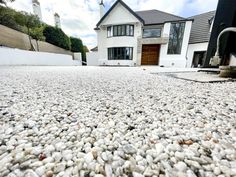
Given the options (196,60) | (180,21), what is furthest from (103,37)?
(196,60)

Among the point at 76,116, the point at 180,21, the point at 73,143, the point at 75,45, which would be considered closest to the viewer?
the point at 73,143

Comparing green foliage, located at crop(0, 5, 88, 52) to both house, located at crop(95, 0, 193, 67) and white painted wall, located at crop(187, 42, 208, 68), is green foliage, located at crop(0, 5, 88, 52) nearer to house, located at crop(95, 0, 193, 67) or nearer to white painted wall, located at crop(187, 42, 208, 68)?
house, located at crop(95, 0, 193, 67)

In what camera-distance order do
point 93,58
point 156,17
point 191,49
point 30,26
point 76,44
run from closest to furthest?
point 30,26 → point 191,49 → point 156,17 → point 93,58 → point 76,44

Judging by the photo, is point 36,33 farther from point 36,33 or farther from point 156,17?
point 156,17

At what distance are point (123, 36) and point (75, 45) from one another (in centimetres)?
856

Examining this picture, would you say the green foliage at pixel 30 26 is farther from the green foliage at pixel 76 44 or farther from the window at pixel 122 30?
the window at pixel 122 30

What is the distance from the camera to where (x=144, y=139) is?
0.69 metres

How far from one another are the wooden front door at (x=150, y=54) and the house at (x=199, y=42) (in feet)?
8.81

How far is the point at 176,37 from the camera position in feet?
32.9

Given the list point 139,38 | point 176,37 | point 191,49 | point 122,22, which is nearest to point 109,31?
point 122,22

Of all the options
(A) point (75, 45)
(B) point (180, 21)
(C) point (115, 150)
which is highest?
(B) point (180, 21)

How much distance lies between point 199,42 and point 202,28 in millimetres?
1768

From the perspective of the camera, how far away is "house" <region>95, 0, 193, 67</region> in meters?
9.94

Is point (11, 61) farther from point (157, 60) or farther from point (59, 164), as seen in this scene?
point (157, 60)
